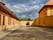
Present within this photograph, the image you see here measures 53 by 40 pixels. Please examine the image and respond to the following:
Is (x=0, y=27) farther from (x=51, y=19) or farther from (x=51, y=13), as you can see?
(x=51, y=13)

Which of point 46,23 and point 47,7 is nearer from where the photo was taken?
point 46,23

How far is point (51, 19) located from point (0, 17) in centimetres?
1578

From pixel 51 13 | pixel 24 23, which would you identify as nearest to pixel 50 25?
pixel 51 13

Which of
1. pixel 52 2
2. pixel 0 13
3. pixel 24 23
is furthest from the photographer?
pixel 24 23

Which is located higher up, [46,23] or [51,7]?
[51,7]

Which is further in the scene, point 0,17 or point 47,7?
point 47,7

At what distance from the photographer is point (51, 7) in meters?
40.0

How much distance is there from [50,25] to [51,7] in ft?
21.1

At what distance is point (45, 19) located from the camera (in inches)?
1437

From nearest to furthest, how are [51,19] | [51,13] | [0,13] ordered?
[0,13], [51,19], [51,13]

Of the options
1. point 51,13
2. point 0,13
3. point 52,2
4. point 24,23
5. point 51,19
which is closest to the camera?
point 0,13

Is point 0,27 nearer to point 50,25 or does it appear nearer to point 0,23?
point 0,23

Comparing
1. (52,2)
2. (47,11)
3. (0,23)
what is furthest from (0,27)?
(52,2)

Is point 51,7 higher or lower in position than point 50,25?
higher
